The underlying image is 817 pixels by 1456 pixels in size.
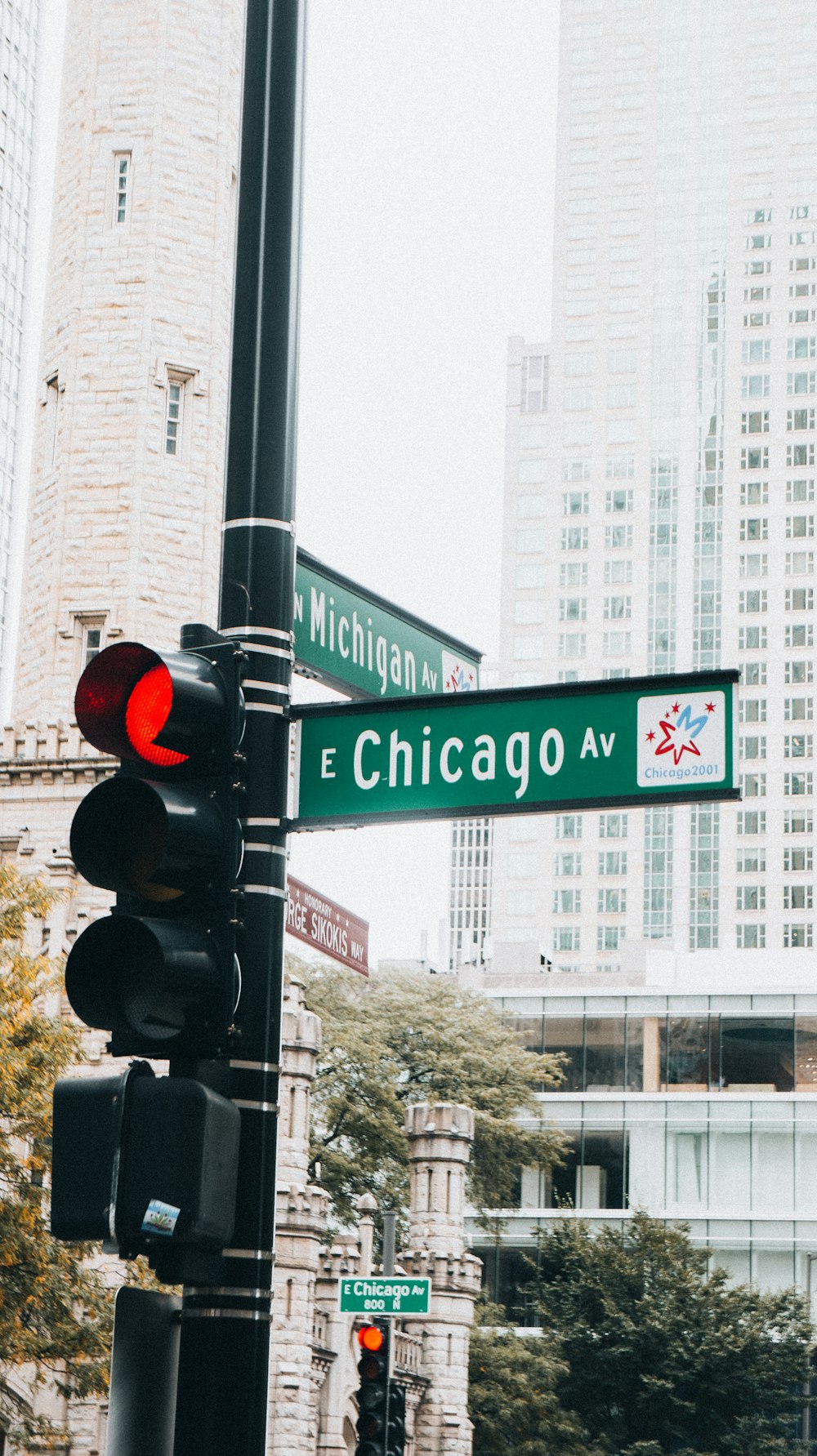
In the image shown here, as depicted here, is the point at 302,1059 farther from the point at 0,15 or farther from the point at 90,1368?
the point at 0,15

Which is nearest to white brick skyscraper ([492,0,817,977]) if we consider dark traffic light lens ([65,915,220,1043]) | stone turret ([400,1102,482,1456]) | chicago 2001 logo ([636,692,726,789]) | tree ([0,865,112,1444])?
stone turret ([400,1102,482,1456])

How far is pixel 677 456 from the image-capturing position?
Answer: 134000 millimetres

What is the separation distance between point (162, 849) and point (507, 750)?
126cm

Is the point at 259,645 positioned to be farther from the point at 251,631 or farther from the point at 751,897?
the point at 751,897

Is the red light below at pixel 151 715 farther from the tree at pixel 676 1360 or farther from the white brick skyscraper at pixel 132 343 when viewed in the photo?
the tree at pixel 676 1360

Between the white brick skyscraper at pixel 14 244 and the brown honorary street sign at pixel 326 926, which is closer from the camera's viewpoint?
the brown honorary street sign at pixel 326 926

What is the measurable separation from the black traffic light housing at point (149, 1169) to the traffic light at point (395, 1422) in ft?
52.0

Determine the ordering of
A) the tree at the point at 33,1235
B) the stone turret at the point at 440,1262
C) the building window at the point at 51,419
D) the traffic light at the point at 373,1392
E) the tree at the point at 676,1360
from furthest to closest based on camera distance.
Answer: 1. the tree at the point at 676,1360
2. the building window at the point at 51,419
3. the stone turret at the point at 440,1262
4. the tree at the point at 33,1235
5. the traffic light at the point at 373,1392

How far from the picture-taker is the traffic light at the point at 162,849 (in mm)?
4863

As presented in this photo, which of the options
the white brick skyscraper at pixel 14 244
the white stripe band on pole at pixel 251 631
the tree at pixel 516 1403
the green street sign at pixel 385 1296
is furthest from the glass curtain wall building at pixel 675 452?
the white stripe band on pole at pixel 251 631

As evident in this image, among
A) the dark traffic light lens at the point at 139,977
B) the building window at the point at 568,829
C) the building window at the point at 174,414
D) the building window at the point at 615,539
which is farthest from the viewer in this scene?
the building window at the point at 615,539

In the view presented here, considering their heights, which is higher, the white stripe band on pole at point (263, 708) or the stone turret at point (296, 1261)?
the white stripe band on pole at point (263, 708)

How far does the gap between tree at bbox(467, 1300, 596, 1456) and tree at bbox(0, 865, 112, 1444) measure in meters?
20.2

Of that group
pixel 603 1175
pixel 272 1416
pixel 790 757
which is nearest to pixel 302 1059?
pixel 272 1416
